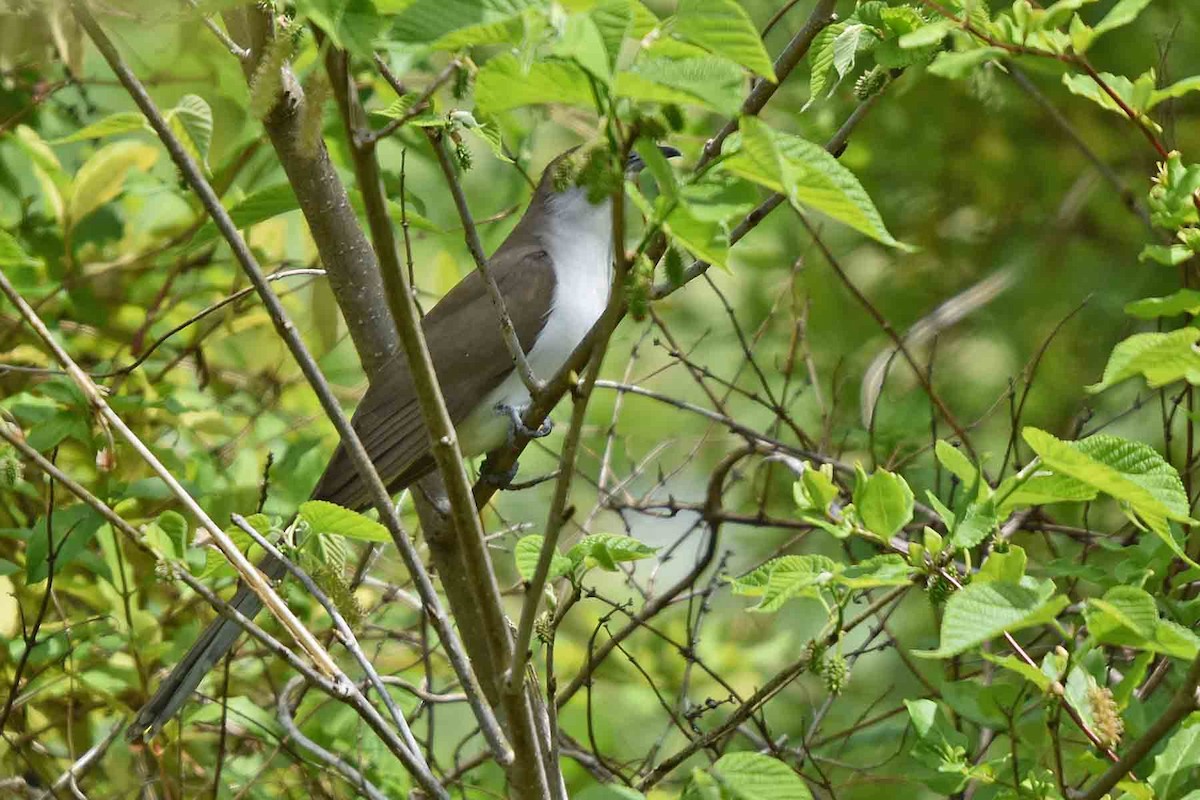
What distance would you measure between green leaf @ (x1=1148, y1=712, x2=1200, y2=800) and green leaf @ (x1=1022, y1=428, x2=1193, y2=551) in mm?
311

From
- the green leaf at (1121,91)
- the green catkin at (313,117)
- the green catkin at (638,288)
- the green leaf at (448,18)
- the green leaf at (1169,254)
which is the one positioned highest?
the green leaf at (448,18)

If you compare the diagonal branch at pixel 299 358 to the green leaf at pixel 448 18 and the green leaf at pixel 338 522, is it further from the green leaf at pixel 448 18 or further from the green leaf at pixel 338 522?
the green leaf at pixel 448 18

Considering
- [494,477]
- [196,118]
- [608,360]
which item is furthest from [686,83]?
[608,360]

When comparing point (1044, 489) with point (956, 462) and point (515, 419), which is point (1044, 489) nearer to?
point (956, 462)

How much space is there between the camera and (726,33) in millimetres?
1500

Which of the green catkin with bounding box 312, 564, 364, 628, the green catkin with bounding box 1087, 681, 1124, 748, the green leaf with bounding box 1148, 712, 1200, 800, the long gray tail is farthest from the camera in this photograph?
the long gray tail

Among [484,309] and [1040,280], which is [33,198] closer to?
[484,309]

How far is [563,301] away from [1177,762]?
2.93m

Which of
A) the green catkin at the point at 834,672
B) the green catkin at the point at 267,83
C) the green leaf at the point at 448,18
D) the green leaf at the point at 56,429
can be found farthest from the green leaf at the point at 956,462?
the green leaf at the point at 56,429

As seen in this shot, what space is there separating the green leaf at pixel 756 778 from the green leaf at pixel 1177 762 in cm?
49

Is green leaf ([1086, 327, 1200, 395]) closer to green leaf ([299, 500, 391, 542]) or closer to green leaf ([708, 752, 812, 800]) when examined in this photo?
green leaf ([708, 752, 812, 800])

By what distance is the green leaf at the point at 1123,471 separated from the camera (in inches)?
70.8

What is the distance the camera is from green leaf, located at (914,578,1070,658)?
5.72 ft

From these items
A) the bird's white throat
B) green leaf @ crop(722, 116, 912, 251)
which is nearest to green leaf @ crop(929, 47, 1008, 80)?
green leaf @ crop(722, 116, 912, 251)
